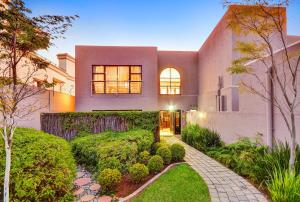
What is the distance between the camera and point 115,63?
17.0 meters

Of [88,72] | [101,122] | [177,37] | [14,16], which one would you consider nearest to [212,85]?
[177,37]

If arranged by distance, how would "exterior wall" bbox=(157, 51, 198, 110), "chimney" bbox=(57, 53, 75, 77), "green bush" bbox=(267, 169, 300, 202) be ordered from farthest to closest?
"chimney" bbox=(57, 53, 75, 77), "exterior wall" bbox=(157, 51, 198, 110), "green bush" bbox=(267, 169, 300, 202)

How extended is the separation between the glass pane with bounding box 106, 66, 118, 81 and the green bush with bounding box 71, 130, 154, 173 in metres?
8.44

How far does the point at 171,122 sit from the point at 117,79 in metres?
6.51

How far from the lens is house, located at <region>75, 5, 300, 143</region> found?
1245cm

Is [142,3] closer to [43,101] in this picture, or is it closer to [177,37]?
[177,37]

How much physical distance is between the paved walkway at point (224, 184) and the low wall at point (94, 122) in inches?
133

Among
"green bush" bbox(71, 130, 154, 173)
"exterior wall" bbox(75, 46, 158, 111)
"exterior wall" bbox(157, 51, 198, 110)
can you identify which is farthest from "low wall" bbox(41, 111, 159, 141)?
"exterior wall" bbox(157, 51, 198, 110)

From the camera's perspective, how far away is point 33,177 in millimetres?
4520

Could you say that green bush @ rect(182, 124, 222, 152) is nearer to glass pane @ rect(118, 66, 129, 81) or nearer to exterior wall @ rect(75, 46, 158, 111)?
exterior wall @ rect(75, 46, 158, 111)

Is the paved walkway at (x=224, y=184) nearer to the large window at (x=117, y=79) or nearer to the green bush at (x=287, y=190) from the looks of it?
the green bush at (x=287, y=190)

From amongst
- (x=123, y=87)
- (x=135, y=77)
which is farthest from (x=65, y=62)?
(x=135, y=77)

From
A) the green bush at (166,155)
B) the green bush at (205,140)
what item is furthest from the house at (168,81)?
the green bush at (166,155)

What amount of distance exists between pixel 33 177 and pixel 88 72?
13.1 m
